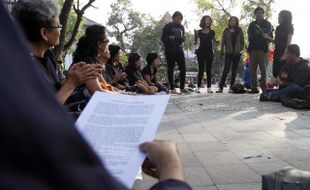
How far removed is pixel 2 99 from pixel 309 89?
8.03 meters

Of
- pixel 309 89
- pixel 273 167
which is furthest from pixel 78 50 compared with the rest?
pixel 309 89

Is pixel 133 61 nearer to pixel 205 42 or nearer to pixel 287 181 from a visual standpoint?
pixel 205 42

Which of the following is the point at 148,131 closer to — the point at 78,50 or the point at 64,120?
the point at 64,120

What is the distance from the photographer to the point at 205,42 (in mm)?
11305

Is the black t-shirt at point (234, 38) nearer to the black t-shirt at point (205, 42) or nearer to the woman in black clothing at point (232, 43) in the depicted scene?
the woman in black clothing at point (232, 43)

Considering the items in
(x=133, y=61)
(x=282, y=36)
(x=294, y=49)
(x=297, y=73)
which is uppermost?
(x=282, y=36)

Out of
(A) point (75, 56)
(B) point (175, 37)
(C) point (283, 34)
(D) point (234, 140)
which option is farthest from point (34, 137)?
(B) point (175, 37)

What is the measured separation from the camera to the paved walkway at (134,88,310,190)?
3.97m

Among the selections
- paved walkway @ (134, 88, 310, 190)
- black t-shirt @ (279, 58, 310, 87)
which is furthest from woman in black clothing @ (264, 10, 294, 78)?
paved walkway @ (134, 88, 310, 190)

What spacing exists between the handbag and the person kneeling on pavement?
6197 millimetres

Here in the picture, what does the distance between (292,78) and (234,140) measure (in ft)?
14.0

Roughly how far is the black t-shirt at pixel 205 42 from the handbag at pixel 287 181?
8.79 meters

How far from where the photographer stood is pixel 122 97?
1584 millimetres

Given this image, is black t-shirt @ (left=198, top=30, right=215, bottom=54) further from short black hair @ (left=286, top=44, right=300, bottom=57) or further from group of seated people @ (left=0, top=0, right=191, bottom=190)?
group of seated people @ (left=0, top=0, right=191, bottom=190)
